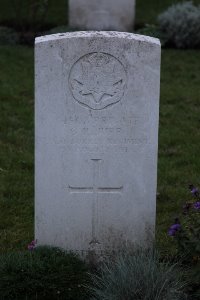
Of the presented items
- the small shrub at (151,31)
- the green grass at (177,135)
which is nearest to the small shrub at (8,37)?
the small shrub at (151,31)

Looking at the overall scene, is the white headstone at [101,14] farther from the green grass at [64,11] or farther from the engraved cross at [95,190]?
the engraved cross at [95,190]

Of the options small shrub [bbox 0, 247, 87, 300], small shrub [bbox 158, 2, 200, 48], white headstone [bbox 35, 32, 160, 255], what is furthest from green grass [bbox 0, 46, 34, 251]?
small shrub [bbox 158, 2, 200, 48]

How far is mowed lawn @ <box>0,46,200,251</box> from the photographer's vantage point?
245 inches

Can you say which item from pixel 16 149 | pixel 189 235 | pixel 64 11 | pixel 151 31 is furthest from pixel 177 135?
pixel 64 11

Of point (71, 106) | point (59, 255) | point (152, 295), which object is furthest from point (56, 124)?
point (152, 295)

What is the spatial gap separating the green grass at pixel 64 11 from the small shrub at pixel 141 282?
33.2 feet

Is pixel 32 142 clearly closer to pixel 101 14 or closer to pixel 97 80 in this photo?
pixel 97 80

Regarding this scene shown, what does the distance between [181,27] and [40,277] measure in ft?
28.3

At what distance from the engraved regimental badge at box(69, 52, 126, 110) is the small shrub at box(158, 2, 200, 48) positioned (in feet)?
25.6

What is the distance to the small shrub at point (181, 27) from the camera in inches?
502

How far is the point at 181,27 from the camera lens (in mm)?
12773

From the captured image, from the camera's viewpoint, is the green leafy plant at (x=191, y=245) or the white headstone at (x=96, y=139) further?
the white headstone at (x=96, y=139)

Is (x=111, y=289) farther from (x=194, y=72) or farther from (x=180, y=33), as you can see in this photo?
(x=180, y=33)

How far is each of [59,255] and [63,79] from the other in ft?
3.62
